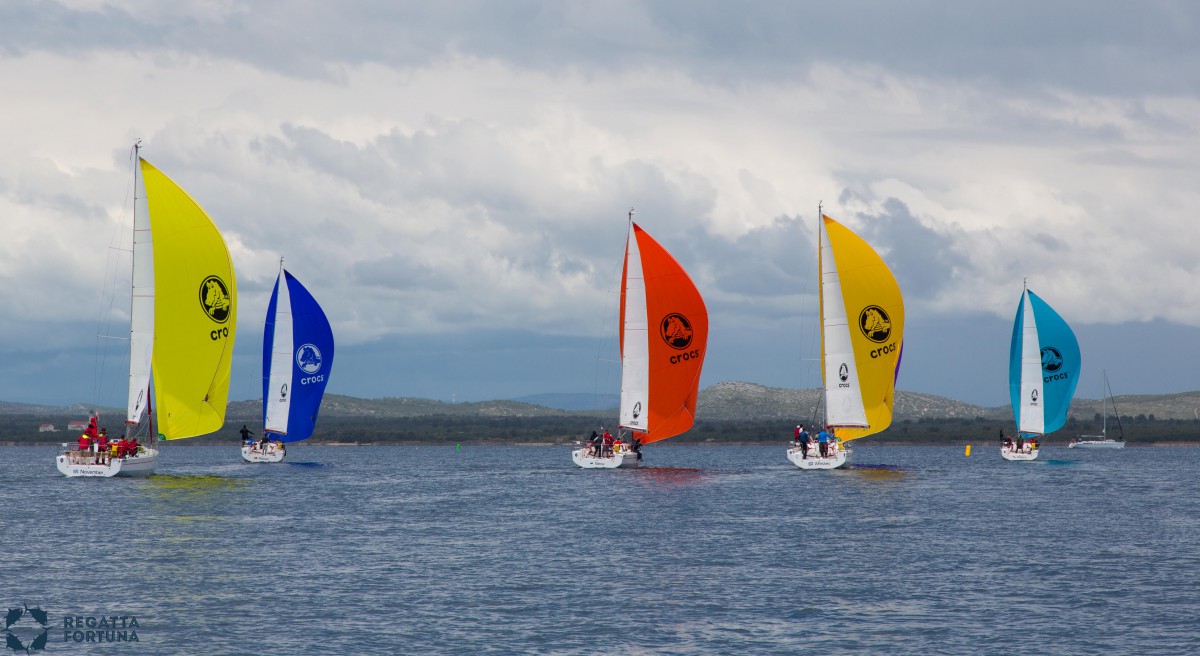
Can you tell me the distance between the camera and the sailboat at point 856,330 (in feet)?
201

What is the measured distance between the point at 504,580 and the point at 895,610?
9.25m

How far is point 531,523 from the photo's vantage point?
4288 centimetres

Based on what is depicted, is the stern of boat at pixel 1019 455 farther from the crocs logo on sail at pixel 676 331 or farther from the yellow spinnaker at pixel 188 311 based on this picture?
the yellow spinnaker at pixel 188 311

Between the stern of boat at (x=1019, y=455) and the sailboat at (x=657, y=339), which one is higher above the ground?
the sailboat at (x=657, y=339)

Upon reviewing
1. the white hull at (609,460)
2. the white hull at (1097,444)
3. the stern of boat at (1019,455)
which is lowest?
the white hull at (609,460)

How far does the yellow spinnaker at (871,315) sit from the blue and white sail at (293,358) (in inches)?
1189

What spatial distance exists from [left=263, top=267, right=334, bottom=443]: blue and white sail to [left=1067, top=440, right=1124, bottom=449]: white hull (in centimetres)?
7294

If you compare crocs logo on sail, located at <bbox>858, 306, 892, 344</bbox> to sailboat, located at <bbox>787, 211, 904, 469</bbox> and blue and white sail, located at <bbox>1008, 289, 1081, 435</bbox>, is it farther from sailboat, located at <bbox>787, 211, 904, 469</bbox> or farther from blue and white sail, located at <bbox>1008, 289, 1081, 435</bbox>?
blue and white sail, located at <bbox>1008, 289, 1081, 435</bbox>

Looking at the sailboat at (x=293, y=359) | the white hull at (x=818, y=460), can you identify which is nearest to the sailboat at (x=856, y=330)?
the white hull at (x=818, y=460)

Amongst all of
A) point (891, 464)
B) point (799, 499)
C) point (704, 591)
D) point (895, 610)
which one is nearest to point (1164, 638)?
point (895, 610)

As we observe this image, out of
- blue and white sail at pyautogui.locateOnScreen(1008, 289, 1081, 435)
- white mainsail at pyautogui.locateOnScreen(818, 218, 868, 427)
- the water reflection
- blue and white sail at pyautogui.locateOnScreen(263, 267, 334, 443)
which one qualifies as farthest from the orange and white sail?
blue and white sail at pyautogui.locateOnScreen(1008, 289, 1081, 435)

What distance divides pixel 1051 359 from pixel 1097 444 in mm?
37916

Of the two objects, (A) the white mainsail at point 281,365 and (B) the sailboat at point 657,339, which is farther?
(A) the white mainsail at point 281,365

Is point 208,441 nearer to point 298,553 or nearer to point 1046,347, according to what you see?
point 1046,347
